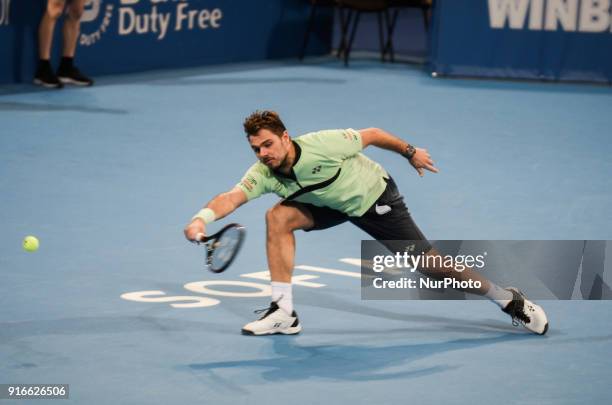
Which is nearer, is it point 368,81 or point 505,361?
point 505,361

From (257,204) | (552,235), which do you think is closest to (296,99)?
(257,204)

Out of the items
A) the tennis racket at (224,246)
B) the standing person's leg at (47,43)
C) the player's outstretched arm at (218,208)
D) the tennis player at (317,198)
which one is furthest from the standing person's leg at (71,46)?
the tennis racket at (224,246)

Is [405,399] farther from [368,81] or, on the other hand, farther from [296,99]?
[368,81]

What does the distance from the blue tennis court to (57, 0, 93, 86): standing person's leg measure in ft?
0.79

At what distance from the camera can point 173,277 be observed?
870 cm

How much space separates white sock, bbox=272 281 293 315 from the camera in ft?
24.7

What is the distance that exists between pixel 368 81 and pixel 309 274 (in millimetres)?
9635

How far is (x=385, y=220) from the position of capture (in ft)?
25.3

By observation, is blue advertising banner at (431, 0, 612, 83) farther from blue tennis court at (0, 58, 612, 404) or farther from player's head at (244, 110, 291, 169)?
player's head at (244, 110, 291, 169)

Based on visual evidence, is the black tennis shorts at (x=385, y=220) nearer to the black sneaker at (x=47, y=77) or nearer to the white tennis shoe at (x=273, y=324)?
the white tennis shoe at (x=273, y=324)

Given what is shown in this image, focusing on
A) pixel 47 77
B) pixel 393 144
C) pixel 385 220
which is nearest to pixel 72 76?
pixel 47 77

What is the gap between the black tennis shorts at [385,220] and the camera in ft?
25.2

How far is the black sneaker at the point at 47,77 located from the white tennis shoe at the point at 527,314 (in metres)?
9.43

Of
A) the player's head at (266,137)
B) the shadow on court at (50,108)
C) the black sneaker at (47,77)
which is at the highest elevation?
the player's head at (266,137)
